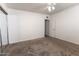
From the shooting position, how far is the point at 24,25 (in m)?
1.50

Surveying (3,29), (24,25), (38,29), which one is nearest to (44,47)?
(38,29)

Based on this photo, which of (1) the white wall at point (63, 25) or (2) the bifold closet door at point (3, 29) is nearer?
(2) the bifold closet door at point (3, 29)

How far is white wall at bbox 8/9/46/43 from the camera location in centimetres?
139

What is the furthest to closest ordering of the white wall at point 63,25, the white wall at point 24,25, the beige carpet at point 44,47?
the white wall at point 63,25 < the white wall at point 24,25 < the beige carpet at point 44,47

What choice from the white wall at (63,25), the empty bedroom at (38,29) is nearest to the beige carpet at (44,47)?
the empty bedroom at (38,29)

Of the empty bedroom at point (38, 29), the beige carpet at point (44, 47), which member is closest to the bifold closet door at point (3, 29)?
the empty bedroom at point (38, 29)

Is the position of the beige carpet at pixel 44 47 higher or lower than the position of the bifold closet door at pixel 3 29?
lower

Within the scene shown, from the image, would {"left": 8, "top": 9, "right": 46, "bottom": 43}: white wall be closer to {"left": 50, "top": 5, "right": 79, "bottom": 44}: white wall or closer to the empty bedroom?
the empty bedroom

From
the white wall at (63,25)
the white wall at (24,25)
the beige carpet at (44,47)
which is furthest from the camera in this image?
the white wall at (63,25)

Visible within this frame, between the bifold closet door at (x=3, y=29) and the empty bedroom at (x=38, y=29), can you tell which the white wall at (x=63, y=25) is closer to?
the empty bedroom at (x=38, y=29)

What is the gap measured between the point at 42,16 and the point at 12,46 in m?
0.74

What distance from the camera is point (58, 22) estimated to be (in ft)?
5.36

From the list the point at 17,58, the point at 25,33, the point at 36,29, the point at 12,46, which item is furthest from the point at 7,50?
the point at 36,29

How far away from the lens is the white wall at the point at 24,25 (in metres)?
1.39
